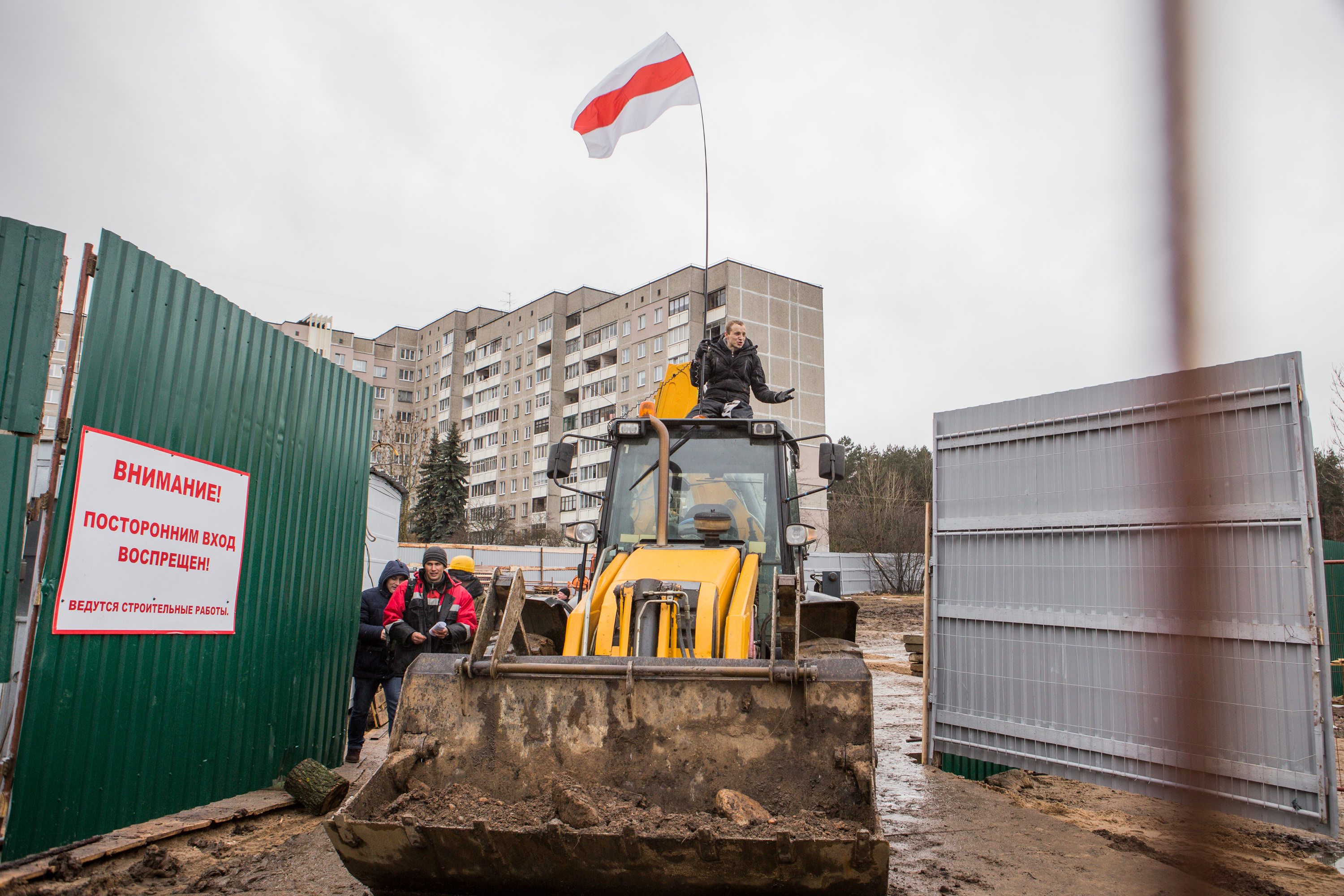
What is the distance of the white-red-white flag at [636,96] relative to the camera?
9547 millimetres

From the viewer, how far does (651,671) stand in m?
4.13

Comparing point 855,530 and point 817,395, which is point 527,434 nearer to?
point 817,395

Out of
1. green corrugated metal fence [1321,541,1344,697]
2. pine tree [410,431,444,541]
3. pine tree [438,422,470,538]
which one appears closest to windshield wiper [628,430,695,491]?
green corrugated metal fence [1321,541,1344,697]

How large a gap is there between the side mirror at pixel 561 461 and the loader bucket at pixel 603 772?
212 cm

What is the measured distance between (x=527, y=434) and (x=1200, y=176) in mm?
58264

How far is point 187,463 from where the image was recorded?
5258 mm

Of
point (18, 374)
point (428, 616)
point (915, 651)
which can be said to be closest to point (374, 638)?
point (428, 616)

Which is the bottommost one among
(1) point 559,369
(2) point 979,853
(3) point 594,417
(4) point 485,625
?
(2) point 979,853

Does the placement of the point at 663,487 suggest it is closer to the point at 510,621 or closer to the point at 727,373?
the point at 510,621

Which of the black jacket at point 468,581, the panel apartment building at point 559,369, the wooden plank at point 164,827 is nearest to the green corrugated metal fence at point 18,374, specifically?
the wooden plank at point 164,827

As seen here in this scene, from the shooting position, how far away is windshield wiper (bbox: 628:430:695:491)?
6172 millimetres

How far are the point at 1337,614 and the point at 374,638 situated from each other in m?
A: 10.4

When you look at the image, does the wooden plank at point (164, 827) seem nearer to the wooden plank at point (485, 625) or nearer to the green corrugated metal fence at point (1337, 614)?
the wooden plank at point (485, 625)

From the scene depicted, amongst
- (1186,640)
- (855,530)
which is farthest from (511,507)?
(1186,640)
